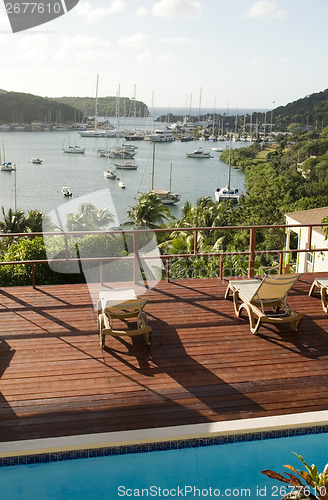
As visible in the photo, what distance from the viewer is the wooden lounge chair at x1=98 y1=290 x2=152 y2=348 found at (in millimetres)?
4758

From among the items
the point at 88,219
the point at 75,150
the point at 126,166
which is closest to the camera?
the point at 88,219

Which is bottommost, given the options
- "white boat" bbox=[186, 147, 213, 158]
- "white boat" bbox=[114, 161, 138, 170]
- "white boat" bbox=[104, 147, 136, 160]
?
"white boat" bbox=[114, 161, 138, 170]

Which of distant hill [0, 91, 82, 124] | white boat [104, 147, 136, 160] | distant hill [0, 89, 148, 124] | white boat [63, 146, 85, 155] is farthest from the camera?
white boat [63, 146, 85, 155]

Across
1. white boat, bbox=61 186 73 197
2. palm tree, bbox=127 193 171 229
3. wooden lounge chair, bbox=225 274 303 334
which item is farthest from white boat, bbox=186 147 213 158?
wooden lounge chair, bbox=225 274 303 334

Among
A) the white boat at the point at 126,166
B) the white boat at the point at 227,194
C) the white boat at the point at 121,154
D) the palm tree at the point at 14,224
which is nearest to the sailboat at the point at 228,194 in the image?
the white boat at the point at 227,194

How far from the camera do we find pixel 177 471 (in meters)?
3.50

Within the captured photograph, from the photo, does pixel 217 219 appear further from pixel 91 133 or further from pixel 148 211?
pixel 91 133

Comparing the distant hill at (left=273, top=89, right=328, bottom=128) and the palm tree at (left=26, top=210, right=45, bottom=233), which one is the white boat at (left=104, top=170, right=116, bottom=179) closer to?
the palm tree at (left=26, top=210, right=45, bottom=233)

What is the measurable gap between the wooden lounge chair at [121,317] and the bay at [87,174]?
44752 mm

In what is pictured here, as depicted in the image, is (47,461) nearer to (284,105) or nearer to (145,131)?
(145,131)

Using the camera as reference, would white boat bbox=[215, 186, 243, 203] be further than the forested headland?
Yes

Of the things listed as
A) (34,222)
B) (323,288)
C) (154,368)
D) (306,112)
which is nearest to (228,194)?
(34,222)

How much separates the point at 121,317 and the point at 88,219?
123 ft

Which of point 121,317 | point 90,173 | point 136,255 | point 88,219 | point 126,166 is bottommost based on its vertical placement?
point 88,219
